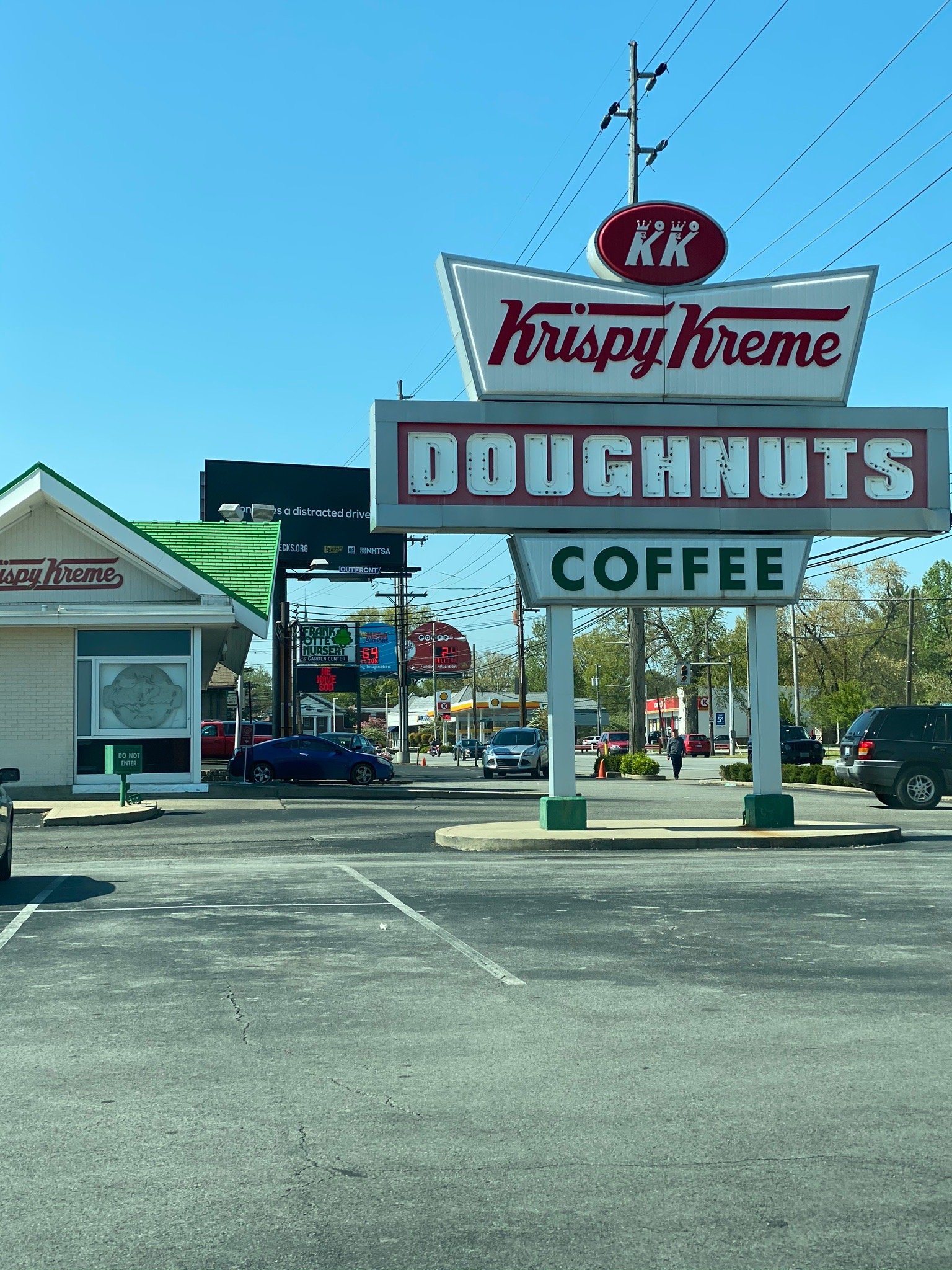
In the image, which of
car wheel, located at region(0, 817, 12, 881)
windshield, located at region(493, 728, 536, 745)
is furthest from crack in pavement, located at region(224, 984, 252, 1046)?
windshield, located at region(493, 728, 536, 745)

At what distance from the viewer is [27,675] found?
1105 inches

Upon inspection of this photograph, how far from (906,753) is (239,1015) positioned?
21276 mm

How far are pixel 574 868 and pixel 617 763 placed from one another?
1232 inches

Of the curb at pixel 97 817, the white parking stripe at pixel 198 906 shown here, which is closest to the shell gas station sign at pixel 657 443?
the white parking stripe at pixel 198 906

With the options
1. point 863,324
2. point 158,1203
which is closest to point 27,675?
point 863,324

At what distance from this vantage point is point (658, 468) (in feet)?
63.0

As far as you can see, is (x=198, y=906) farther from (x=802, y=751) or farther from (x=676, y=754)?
(x=802, y=751)

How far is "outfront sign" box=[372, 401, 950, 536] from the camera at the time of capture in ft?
60.7

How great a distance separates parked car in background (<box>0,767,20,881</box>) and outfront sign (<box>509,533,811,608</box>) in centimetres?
785

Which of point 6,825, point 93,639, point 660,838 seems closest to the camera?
point 6,825

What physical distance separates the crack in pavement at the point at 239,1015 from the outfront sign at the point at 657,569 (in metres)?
11.3

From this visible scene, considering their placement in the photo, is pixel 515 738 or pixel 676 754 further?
pixel 515 738

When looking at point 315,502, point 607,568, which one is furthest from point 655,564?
point 315,502

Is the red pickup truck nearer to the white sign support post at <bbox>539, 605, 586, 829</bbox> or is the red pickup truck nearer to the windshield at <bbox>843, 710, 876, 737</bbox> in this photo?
the windshield at <bbox>843, 710, 876, 737</bbox>
